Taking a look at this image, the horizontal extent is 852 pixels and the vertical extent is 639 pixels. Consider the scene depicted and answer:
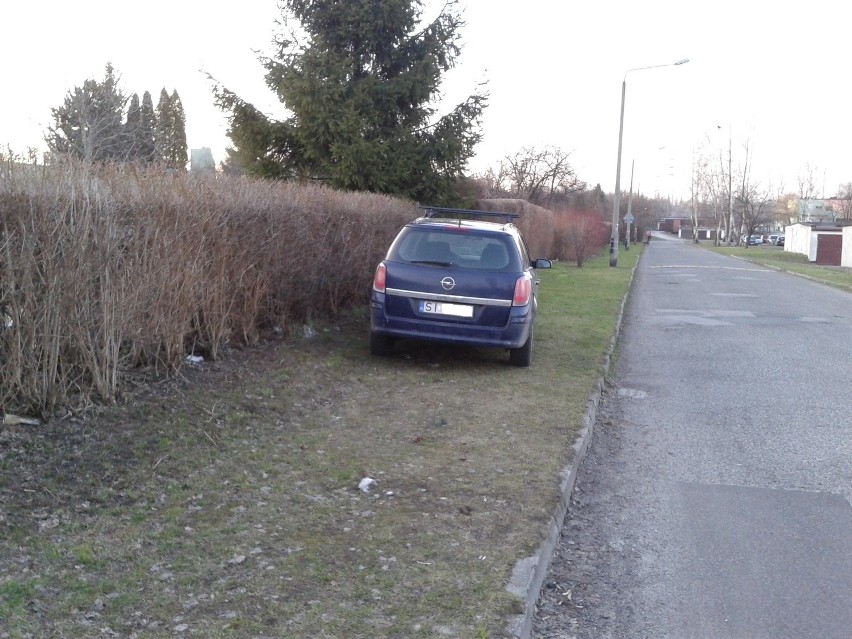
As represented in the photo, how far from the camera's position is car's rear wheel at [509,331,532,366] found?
9.84m

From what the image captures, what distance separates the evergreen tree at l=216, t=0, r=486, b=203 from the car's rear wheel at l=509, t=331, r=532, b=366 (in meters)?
9.82

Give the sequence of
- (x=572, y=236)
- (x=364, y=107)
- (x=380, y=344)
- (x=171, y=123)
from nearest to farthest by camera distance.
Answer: (x=380, y=344) < (x=364, y=107) < (x=572, y=236) < (x=171, y=123)

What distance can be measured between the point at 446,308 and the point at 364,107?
438 inches

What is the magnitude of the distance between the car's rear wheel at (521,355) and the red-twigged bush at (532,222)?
12.9 m

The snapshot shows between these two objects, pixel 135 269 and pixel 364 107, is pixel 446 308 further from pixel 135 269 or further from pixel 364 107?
pixel 364 107

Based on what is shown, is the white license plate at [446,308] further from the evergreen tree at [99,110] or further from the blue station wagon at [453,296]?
the evergreen tree at [99,110]

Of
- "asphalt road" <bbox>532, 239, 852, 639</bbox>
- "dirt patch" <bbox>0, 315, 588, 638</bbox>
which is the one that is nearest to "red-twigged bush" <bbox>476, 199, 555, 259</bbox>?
"asphalt road" <bbox>532, 239, 852, 639</bbox>

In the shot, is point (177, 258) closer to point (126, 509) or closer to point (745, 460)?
point (126, 509)

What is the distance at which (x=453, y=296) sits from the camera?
9.22m

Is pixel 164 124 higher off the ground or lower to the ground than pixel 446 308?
higher

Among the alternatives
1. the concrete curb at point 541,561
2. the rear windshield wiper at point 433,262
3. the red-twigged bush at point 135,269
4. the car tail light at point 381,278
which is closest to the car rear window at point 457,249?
the rear windshield wiper at point 433,262

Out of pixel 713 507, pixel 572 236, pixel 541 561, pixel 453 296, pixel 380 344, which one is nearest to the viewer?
pixel 541 561

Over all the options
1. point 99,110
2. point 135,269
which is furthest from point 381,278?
point 99,110

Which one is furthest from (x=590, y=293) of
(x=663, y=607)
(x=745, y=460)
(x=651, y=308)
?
(x=663, y=607)
